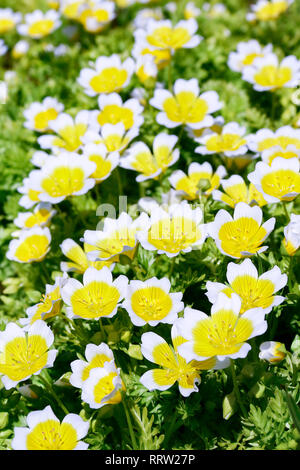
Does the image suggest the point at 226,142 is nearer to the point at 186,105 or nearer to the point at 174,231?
the point at 186,105

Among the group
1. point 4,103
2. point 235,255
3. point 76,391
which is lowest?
point 76,391

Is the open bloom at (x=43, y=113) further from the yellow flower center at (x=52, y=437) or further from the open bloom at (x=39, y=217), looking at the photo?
the yellow flower center at (x=52, y=437)

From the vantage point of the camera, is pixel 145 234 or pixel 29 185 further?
pixel 29 185

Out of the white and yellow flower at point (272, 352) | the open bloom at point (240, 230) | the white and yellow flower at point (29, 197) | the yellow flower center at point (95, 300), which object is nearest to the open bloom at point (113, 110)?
the white and yellow flower at point (29, 197)

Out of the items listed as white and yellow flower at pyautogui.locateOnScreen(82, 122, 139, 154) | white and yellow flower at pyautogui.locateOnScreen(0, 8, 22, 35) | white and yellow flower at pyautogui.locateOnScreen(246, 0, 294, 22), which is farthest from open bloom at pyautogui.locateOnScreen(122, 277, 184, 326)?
white and yellow flower at pyautogui.locateOnScreen(0, 8, 22, 35)
